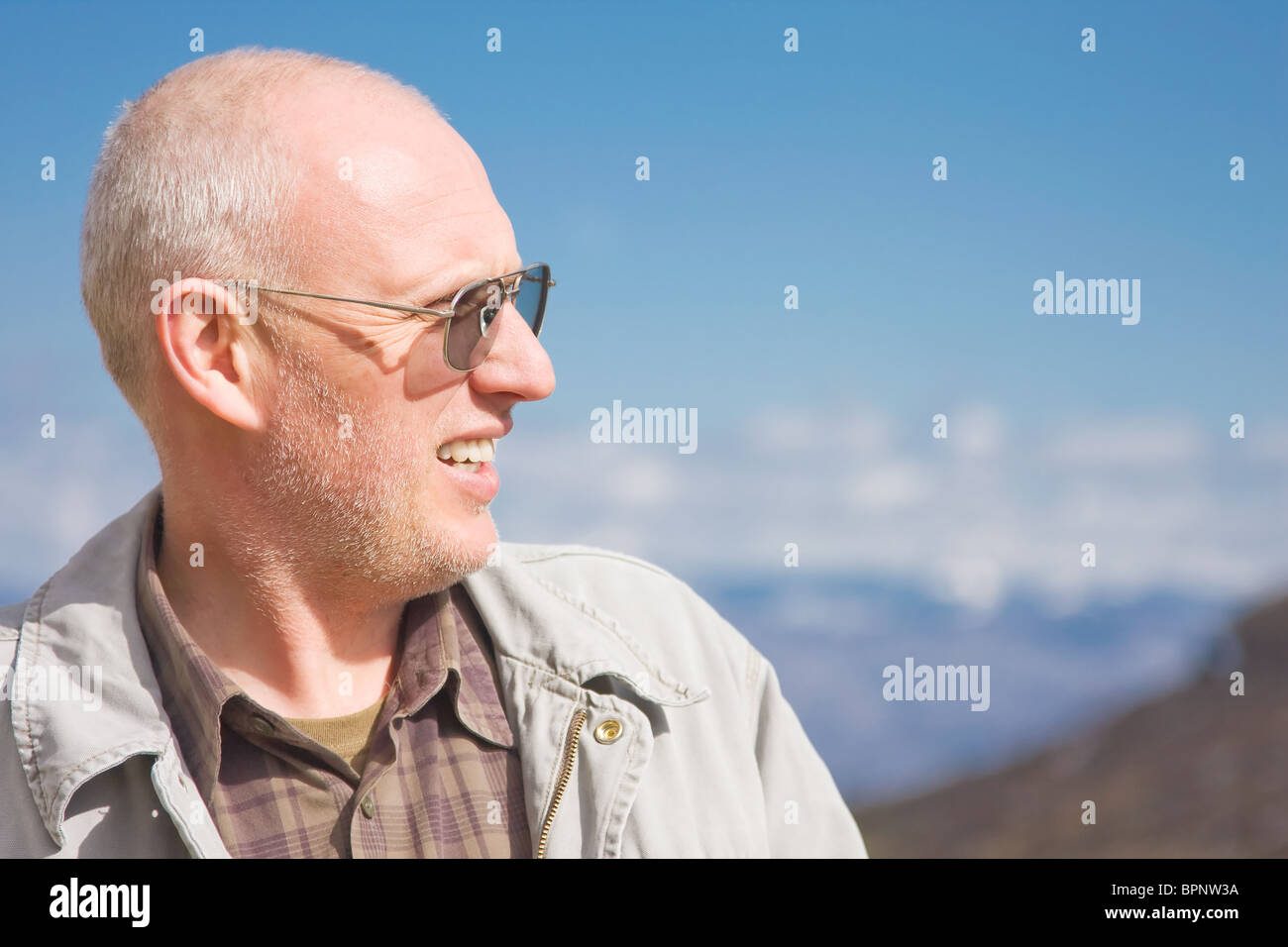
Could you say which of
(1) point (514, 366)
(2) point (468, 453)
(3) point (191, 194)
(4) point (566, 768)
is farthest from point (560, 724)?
(3) point (191, 194)

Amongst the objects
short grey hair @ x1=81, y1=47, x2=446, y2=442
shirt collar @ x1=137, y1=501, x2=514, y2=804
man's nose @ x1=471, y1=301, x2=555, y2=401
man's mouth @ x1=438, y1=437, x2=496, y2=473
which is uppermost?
short grey hair @ x1=81, y1=47, x2=446, y2=442

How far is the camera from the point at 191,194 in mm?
2449

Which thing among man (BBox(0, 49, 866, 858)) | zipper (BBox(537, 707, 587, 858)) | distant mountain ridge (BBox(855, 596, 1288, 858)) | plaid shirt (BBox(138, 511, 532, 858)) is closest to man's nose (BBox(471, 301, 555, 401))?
man (BBox(0, 49, 866, 858))

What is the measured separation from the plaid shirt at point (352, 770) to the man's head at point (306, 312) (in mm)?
268

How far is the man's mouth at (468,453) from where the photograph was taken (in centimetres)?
253

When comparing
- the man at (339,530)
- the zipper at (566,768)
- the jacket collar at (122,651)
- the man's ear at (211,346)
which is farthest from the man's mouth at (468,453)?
the zipper at (566,768)

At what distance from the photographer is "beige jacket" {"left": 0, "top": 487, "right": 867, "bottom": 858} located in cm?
213

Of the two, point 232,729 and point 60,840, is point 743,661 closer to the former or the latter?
point 232,729

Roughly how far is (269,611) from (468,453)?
588 millimetres

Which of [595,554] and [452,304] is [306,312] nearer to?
[452,304]

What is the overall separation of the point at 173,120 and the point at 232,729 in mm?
1403

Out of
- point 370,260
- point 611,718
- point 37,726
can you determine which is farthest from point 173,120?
point 611,718

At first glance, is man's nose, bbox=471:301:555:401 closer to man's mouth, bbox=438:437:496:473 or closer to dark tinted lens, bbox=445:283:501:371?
dark tinted lens, bbox=445:283:501:371

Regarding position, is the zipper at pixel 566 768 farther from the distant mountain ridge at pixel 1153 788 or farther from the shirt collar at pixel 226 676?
the distant mountain ridge at pixel 1153 788
